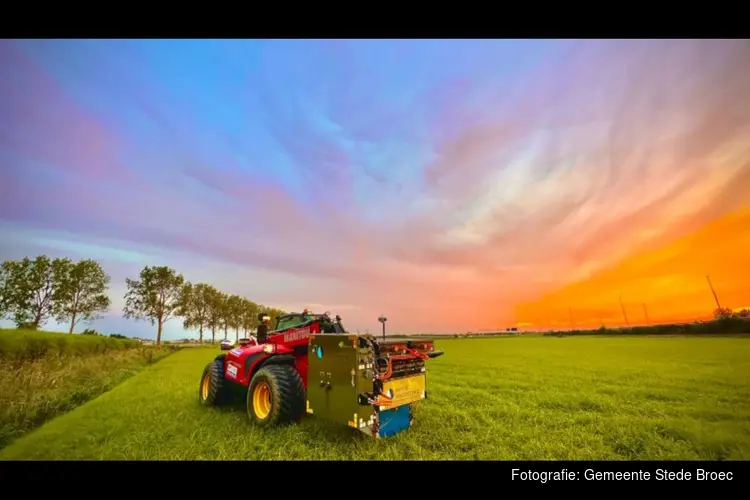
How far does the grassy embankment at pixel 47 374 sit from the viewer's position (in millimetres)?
5304

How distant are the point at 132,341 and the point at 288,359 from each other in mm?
16508

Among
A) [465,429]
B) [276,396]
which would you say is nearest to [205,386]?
[276,396]

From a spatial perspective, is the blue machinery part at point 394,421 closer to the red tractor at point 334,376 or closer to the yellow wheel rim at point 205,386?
the red tractor at point 334,376

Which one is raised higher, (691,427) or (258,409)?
(258,409)

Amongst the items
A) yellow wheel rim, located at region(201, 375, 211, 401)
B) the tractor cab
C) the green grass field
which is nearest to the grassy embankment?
the green grass field

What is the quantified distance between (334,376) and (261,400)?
155 centimetres

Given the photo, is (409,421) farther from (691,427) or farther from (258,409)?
(691,427)

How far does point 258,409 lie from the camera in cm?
470

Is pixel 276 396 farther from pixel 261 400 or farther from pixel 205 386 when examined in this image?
pixel 205 386

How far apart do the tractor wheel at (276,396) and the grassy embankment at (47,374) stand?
3756 mm

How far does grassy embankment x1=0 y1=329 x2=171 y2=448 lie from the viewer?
5304mm

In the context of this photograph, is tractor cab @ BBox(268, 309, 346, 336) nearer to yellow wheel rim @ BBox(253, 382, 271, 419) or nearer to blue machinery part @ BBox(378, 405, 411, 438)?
yellow wheel rim @ BBox(253, 382, 271, 419)
